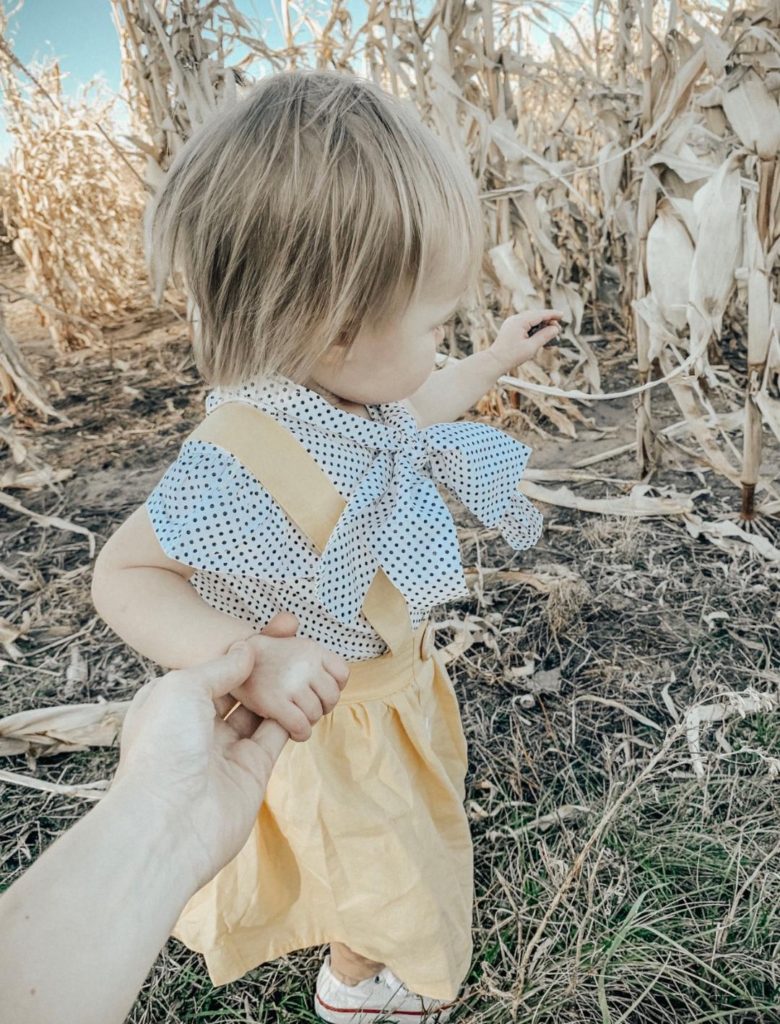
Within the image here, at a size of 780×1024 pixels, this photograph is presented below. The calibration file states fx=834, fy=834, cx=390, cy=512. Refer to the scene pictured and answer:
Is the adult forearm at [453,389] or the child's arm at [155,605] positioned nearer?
the child's arm at [155,605]

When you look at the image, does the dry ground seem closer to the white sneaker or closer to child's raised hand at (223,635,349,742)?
the white sneaker

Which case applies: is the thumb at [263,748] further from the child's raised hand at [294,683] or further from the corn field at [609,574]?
the corn field at [609,574]

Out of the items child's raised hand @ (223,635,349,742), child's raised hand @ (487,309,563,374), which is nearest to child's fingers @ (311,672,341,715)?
child's raised hand @ (223,635,349,742)

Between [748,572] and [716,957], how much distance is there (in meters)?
0.81

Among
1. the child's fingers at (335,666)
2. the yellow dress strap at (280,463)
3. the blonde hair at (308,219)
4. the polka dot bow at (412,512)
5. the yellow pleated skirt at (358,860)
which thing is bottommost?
the yellow pleated skirt at (358,860)

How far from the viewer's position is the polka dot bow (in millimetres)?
801

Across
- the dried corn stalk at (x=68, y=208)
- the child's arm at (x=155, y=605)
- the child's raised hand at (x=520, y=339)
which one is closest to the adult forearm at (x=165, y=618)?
the child's arm at (x=155, y=605)

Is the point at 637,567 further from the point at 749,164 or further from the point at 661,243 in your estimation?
A: the point at 749,164

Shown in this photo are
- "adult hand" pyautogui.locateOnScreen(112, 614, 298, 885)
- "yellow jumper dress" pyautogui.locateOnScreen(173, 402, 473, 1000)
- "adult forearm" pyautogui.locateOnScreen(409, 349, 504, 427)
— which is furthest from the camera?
"adult forearm" pyautogui.locateOnScreen(409, 349, 504, 427)

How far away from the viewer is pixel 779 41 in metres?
1.20

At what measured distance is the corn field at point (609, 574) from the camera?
99 cm

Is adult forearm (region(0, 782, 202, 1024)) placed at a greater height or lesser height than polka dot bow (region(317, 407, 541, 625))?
lesser

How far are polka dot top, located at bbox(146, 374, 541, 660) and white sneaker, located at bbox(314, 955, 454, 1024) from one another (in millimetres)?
408

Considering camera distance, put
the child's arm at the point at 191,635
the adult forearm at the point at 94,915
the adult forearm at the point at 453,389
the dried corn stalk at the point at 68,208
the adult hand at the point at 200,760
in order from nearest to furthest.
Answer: the adult forearm at the point at 94,915 < the adult hand at the point at 200,760 < the child's arm at the point at 191,635 < the adult forearm at the point at 453,389 < the dried corn stalk at the point at 68,208
